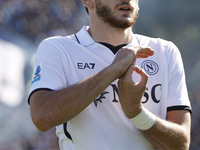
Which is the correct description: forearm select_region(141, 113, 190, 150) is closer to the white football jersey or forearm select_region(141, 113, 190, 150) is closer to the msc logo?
the white football jersey

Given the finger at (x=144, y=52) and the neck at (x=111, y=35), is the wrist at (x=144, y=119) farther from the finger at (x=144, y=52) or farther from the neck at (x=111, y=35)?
the neck at (x=111, y=35)

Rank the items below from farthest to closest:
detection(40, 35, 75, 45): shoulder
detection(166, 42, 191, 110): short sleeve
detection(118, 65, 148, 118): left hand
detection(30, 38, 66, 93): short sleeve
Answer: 1. detection(40, 35, 75, 45): shoulder
2. detection(166, 42, 191, 110): short sleeve
3. detection(30, 38, 66, 93): short sleeve
4. detection(118, 65, 148, 118): left hand

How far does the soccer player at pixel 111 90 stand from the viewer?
288 cm

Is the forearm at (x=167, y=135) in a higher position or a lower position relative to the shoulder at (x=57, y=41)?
lower

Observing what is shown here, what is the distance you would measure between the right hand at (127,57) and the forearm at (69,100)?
42mm

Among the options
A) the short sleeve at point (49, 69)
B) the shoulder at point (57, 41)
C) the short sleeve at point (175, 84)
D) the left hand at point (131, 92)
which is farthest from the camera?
the shoulder at point (57, 41)

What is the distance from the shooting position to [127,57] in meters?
2.90

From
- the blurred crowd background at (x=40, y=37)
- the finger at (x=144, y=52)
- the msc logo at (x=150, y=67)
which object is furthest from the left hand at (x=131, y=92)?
the blurred crowd background at (x=40, y=37)

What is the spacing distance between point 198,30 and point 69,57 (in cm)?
A: 491

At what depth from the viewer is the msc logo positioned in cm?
323

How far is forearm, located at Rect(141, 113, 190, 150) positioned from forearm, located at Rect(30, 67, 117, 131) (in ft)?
1.32

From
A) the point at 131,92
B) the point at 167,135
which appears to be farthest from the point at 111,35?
the point at 167,135

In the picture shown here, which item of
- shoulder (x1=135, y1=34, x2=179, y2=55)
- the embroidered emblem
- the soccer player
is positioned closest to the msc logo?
the soccer player

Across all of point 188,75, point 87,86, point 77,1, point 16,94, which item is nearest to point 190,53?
point 188,75
